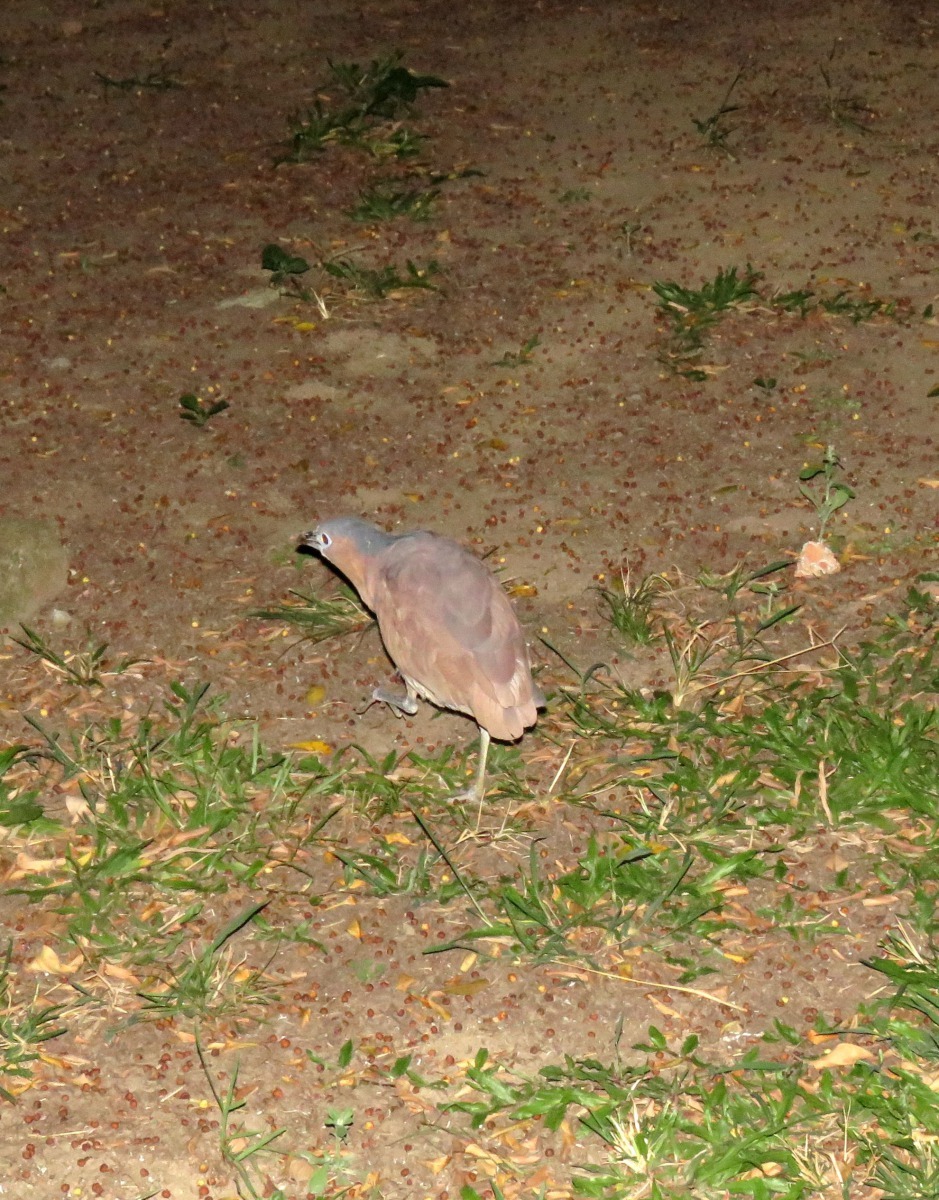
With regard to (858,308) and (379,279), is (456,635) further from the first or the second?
(858,308)

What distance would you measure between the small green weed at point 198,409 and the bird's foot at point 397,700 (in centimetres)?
185

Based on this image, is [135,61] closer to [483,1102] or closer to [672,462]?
[672,462]

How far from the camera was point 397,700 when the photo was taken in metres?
4.88

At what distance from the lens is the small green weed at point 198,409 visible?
6.22 m

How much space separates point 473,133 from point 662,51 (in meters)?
1.67

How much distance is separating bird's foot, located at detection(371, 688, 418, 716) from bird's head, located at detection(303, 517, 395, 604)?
389mm

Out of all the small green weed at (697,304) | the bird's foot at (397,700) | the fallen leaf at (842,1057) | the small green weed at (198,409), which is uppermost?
the small green weed at (697,304)

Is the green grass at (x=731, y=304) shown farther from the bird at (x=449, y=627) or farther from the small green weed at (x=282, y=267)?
the bird at (x=449, y=627)

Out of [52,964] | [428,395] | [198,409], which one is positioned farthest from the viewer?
[428,395]

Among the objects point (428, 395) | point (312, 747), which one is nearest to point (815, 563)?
point (428, 395)

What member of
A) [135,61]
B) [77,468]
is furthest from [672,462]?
[135,61]

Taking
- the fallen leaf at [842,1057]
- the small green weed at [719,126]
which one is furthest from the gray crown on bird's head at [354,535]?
the small green weed at [719,126]

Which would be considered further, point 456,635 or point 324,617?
point 324,617

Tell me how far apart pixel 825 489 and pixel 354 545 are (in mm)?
2223
